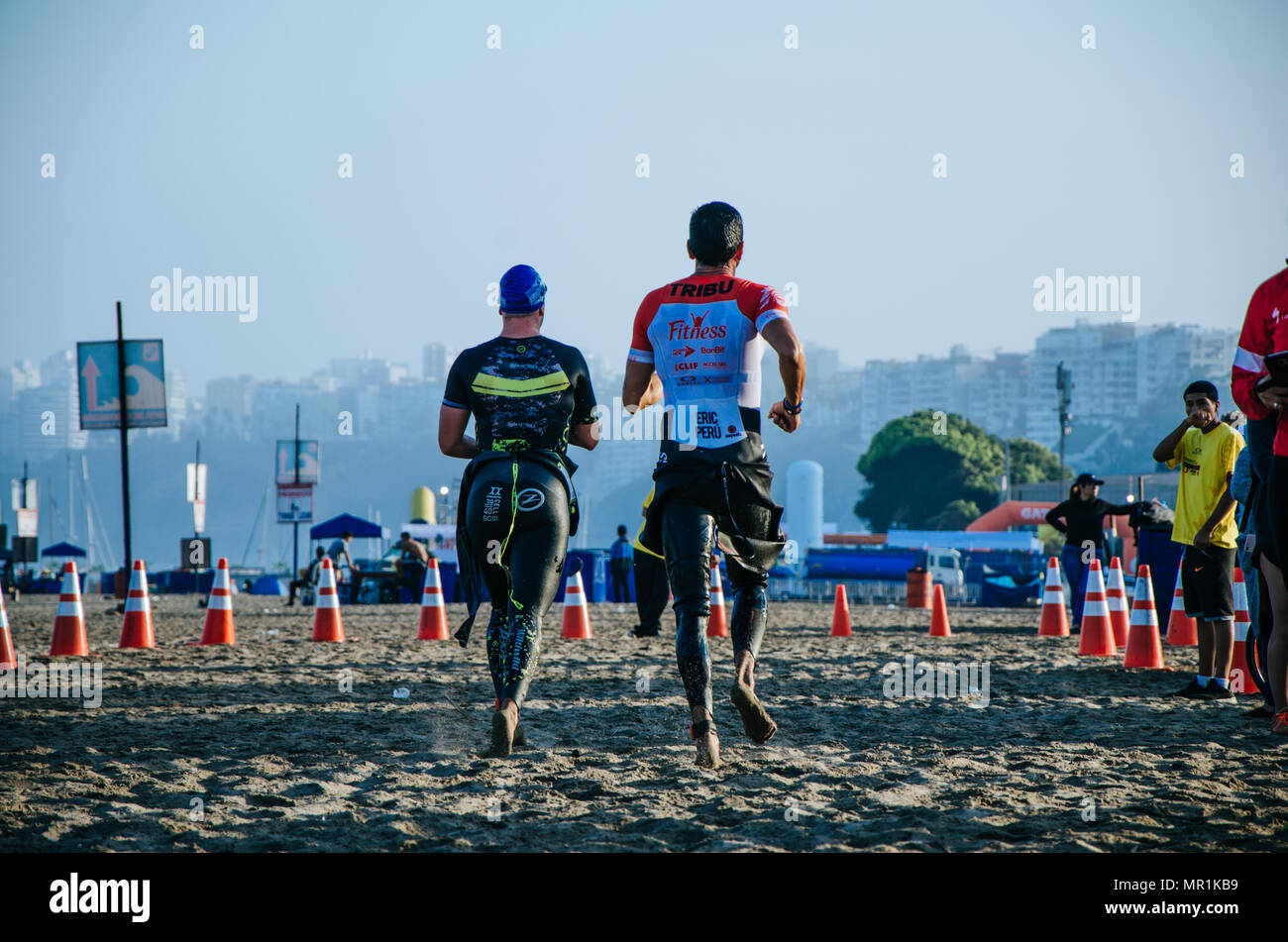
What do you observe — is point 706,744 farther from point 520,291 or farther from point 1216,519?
point 1216,519

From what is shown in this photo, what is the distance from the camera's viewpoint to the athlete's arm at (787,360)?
4.32m

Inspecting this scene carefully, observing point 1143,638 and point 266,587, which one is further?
point 266,587

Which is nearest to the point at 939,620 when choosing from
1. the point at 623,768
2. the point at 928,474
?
the point at 623,768

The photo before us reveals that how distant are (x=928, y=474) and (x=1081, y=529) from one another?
81617 mm

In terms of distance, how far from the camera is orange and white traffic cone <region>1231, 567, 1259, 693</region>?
699 centimetres

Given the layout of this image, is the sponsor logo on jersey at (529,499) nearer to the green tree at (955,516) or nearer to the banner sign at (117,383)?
the banner sign at (117,383)

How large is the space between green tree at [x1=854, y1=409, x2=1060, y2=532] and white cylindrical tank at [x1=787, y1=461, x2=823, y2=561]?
29630 millimetres

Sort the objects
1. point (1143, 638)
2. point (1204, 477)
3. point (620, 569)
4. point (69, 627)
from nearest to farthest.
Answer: point (1204, 477) → point (1143, 638) → point (69, 627) → point (620, 569)

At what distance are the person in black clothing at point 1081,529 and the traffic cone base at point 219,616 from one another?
8272 millimetres

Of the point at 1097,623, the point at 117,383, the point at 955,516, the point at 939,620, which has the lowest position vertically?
the point at 955,516

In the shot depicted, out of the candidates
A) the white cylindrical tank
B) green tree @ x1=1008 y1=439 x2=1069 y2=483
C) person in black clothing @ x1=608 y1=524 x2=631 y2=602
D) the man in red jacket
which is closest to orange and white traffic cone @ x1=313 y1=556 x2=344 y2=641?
the man in red jacket

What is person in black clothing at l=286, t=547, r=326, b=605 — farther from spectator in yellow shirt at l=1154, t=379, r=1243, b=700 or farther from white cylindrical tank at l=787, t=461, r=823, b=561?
white cylindrical tank at l=787, t=461, r=823, b=561

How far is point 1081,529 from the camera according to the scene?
41.0 feet
